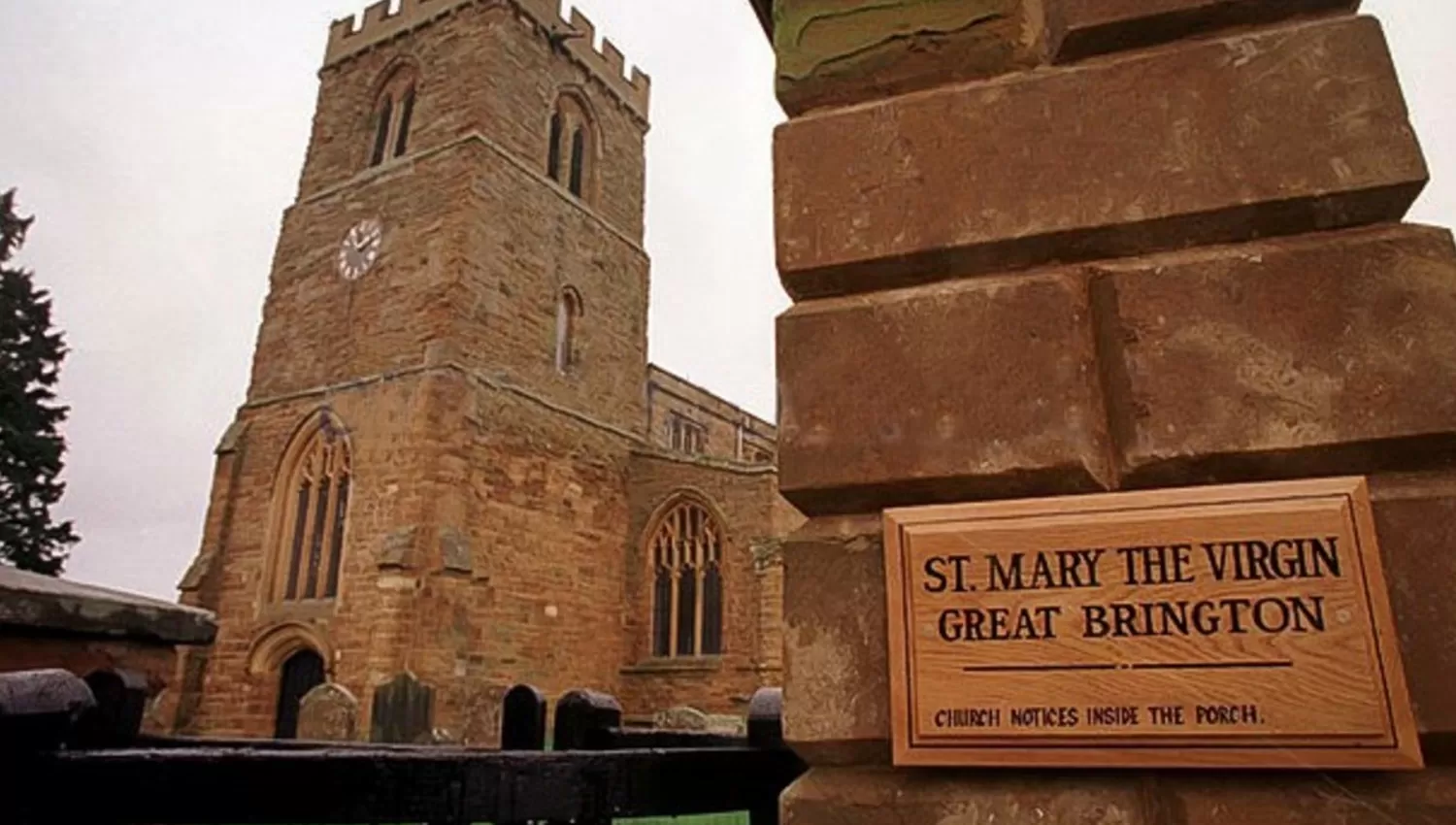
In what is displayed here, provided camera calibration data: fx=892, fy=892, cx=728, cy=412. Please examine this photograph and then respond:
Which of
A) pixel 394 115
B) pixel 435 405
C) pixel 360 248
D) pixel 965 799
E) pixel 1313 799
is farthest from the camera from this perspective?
pixel 394 115

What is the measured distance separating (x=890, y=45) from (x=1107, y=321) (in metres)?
0.77

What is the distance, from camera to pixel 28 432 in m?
23.7

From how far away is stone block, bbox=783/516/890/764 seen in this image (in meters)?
1.47

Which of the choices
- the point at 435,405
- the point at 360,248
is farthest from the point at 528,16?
the point at 435,405

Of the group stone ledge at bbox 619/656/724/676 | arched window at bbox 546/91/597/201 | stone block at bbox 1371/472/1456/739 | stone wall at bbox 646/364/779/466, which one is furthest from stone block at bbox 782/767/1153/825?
stone wall at bbox 646/364/779/466

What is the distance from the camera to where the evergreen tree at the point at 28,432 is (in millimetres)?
23125

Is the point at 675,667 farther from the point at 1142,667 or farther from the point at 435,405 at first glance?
the point at 1142,667

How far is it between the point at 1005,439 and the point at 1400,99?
0.88m

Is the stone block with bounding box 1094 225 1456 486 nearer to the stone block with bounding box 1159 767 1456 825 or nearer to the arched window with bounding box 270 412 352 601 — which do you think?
the stone block with bounding box 1159 767 1456 825

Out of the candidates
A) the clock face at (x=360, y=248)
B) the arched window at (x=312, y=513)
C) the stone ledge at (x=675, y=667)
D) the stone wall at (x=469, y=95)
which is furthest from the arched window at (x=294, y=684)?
the stone wall at (x=469, y=95)

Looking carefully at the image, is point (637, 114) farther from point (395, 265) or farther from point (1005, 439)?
point (1005, 439)

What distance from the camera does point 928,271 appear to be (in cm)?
170

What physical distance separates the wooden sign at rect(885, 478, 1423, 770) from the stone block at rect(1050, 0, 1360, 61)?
90 centimetres

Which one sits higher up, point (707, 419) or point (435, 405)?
point (707, 419)
